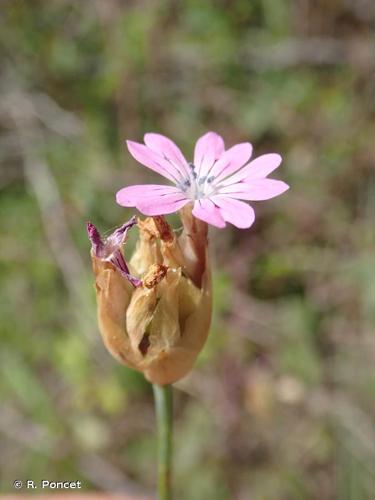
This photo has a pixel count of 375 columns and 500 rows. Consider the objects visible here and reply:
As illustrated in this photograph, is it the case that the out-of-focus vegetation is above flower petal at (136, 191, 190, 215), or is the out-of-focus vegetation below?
above

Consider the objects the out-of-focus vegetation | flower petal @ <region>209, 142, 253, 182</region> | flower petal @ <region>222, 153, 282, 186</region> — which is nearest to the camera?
flower petal @ <region>222, 153, 282, 186</region>

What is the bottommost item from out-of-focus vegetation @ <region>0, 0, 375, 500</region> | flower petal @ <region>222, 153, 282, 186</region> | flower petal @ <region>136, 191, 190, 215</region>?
flower petal @ <region>136, 191, 190, 215</region>

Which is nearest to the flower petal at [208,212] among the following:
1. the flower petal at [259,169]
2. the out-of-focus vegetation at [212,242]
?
the flower petal at [259,169]

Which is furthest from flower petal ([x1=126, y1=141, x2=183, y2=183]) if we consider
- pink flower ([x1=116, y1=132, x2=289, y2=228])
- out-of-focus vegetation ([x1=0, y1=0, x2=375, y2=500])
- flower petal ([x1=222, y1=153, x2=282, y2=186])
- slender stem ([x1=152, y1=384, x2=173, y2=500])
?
out-of-focus vegetation ([x1=0, y1=0, x2=375, y2=500])

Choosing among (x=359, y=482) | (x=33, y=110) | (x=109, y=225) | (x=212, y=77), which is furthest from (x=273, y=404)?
(x=33, y=110)

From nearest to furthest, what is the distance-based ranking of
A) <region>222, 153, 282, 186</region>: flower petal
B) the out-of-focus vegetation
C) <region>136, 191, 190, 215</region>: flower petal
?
<region>136, 191, 190, 215</region>: flower petal, <region>222, 153, 282, 186</region>: flower petal, the out-of-focus vegetation

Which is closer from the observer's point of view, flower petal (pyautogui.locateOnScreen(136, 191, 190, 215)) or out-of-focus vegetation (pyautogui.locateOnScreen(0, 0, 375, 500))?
flower petal (pyautogui.locateOnScreen(136, 191, 190, 215))

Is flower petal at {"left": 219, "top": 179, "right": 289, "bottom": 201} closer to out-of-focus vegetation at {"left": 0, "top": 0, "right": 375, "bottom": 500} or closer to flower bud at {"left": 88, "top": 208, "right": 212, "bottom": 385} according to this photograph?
flower bud at {"left": 88, "top": 208, "right": 212, "bottom": 385}
